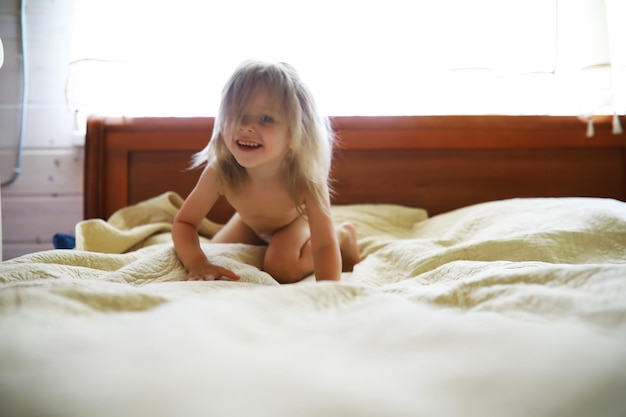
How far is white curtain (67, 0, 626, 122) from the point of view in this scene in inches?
65.6

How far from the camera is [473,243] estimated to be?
103 centimetres

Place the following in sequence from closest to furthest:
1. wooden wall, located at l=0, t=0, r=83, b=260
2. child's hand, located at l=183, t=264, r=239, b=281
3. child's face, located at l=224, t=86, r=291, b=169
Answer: child's hand, located at l=183, t=264, r=239, b=281, child's face, located at l=224, t=86, r=291, b=169, wooden wall, located at l=0, t=0, r=83, b=260

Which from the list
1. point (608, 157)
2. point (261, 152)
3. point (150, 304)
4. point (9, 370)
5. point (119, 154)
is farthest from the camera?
point (608, 157)

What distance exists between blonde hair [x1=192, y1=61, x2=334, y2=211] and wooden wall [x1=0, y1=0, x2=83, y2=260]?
2.86 ft

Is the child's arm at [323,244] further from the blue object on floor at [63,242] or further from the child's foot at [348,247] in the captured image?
the blue object on floor at [63,242]

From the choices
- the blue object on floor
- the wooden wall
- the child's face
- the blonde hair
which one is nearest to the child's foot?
the blonde hair

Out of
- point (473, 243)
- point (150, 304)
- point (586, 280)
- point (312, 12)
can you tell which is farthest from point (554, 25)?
point (150, 304)

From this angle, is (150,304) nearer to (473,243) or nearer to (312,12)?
(473,243)

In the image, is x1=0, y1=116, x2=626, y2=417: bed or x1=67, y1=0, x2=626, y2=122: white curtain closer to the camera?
x1=0, y1=116, x2=626, y2=417: bed

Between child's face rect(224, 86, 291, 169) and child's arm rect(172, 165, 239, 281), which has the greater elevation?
child's face rect(224, 86, 291, 169)

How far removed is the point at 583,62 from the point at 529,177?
0.42 metres

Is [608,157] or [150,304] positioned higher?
[608,157]

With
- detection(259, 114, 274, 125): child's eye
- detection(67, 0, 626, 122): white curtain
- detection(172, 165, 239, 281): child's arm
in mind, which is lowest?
detection(172, 165, 239, 281): child's arm

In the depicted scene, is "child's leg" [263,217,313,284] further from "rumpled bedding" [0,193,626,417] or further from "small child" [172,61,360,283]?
"rumpled bedding" [0,193,626,417]
